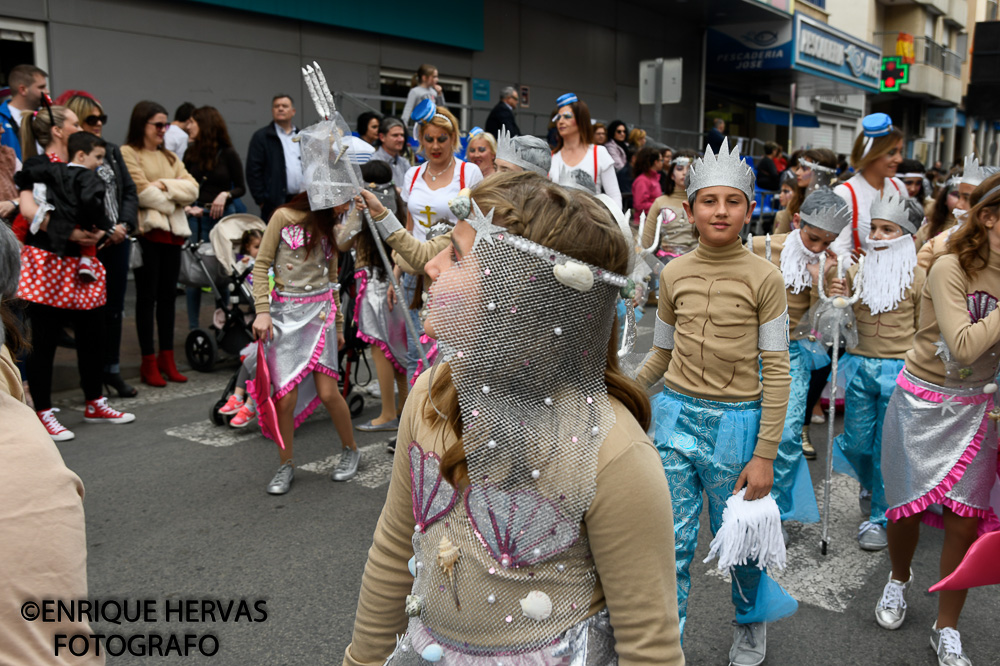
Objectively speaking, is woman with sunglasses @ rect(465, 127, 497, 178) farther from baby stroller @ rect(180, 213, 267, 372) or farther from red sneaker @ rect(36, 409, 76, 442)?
red sneaker @ rect(36, 409, 76, 442)

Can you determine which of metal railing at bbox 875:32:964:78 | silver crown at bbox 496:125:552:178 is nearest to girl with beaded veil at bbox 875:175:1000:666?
silver crown at bbox 496:125:552:178

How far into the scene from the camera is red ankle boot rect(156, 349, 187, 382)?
763 cm

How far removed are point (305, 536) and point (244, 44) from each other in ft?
31.2

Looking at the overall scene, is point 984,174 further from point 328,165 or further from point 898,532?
point 328,165

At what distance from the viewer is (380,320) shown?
614 centimetres

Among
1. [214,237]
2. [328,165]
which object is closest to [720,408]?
[328,165]

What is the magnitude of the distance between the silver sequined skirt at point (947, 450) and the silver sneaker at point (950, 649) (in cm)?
46

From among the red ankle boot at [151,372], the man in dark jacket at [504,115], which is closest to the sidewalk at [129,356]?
the red ankle boot at [151,372]

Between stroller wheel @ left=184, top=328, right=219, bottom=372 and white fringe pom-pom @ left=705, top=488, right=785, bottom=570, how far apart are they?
6055mm

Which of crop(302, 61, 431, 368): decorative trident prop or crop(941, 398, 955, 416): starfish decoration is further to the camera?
crop(302, 61, 431, 368): decorative trident prop

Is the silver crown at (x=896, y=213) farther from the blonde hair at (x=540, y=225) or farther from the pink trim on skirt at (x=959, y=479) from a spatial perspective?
the blonde hair at (x=540, y=225)

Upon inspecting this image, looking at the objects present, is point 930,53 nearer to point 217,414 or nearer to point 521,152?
point 521,152

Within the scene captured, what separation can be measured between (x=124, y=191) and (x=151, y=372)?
1.64 meters

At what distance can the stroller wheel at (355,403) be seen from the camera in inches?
266
